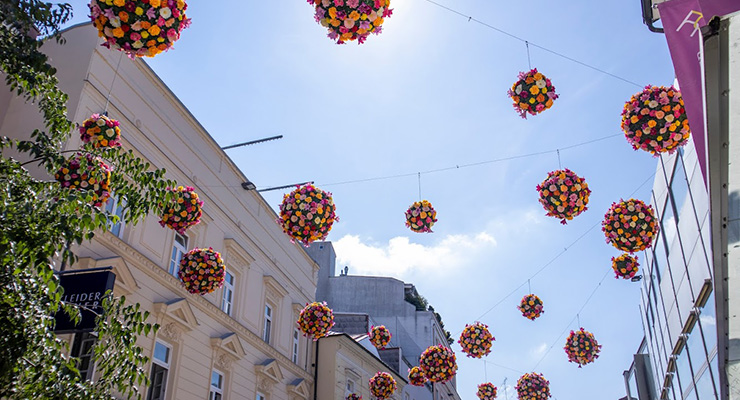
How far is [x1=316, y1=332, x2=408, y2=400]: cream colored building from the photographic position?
21375mm

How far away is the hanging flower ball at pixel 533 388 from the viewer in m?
20.3

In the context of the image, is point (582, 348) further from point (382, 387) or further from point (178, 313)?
point (178, 313)

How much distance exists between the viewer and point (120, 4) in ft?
19.8

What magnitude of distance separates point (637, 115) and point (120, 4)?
6.41 meters

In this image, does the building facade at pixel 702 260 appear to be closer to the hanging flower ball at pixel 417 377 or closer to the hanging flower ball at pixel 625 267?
the hanging flower ball at pixel 625 267

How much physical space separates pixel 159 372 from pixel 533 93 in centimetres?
940

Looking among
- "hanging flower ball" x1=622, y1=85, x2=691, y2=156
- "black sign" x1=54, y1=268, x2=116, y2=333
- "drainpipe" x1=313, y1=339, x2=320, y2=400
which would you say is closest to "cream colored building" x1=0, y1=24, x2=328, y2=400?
"drainpipe" x1=313, y1=339, x2=320, y2=400

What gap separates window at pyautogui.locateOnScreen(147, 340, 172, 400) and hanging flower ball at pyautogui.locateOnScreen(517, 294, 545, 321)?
8972 mm

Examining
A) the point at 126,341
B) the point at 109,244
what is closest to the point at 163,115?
the point at 109,244

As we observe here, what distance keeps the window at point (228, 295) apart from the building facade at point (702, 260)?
35.5 feet

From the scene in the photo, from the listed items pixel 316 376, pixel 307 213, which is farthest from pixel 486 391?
pixel 307 213

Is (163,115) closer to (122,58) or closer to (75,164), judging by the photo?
(122,58)

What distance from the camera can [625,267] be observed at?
43.2ft

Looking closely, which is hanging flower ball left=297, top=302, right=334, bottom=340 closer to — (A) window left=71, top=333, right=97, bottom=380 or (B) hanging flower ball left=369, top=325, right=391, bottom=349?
(B) hanging flower ball left=369, top=325, right=391, bottom=349
